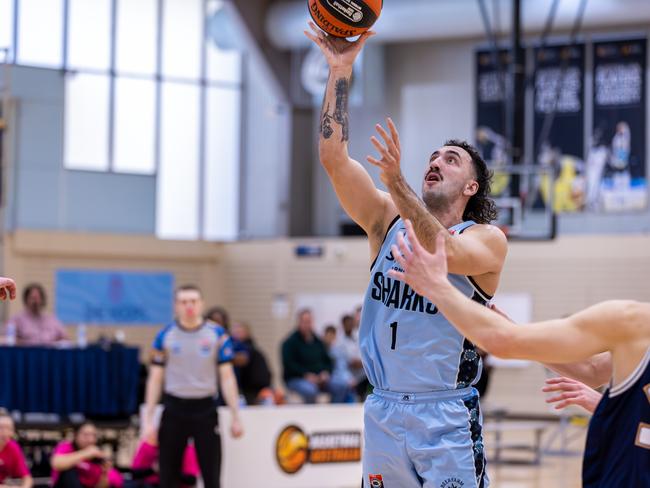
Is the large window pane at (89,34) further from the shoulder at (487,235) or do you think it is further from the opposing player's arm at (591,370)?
the opposing player's arm at (591,370)

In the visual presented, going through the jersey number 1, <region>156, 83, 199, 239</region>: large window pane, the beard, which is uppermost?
<region>156, 83, 199, 239</region>: large window pane

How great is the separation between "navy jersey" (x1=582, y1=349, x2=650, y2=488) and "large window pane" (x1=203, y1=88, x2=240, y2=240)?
20.0 metres

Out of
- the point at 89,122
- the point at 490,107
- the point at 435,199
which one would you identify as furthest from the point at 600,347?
the point at 89,122

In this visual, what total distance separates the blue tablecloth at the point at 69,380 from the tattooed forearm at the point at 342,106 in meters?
7.29

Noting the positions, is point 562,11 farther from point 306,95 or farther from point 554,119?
point 306,95

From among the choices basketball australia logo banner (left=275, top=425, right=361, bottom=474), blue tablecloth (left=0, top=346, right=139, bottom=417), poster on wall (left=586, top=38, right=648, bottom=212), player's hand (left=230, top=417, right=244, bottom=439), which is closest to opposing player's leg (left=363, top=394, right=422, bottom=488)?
player's hand (left=230, top=417, right=244, bottom=439)

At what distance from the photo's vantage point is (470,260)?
152 inches

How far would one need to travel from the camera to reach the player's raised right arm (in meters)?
4.32

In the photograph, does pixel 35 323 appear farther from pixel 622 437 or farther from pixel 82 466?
pixel 622 437

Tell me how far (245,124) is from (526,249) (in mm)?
7559

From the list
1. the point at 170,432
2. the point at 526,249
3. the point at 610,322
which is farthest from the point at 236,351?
the point at 610,322

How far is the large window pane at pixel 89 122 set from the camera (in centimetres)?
2144

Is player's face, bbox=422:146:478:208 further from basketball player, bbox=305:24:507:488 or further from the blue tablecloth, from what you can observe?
the blue tablecloth

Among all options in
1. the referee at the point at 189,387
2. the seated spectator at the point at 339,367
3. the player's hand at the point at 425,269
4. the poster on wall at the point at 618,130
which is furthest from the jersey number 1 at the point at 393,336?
the poster on wall at the point at 618,130
